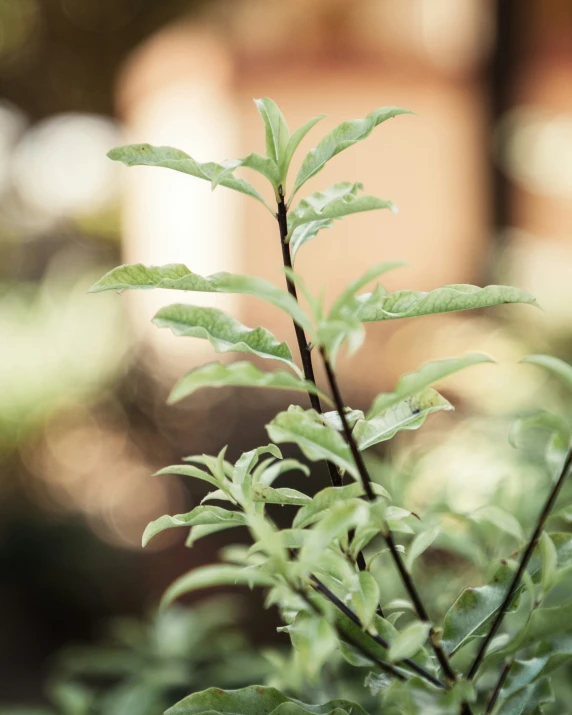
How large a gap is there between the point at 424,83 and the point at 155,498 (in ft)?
7.36

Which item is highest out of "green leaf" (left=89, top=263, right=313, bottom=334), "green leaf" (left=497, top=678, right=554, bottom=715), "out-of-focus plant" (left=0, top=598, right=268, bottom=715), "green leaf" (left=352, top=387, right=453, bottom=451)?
"green leaf" (left=89, top=263, right=313, bottom=334)

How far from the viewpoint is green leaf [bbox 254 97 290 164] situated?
48cm

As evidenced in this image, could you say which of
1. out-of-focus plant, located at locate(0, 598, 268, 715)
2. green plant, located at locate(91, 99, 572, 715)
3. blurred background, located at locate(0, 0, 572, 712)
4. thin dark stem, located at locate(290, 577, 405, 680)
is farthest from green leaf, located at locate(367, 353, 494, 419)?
blurred background, located at locate(0, 0, 572, 712)

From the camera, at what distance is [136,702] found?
92cm

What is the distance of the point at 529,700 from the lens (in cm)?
48

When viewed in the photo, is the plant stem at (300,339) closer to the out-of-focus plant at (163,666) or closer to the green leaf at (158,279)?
the green leaf at (158,279)

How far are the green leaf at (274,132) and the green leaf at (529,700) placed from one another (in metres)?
0.37

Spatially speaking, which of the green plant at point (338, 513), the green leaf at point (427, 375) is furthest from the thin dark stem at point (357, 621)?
the green leaf at point (427, 375)

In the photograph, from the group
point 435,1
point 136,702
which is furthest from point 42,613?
point 435,1

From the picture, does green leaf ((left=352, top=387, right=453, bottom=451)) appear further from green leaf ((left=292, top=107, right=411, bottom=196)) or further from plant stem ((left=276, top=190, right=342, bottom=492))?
green leaf ((left=292, top=107, right=411, bottom=196))

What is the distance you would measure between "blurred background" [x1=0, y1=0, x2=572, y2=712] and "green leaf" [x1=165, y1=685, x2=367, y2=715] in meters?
1.50

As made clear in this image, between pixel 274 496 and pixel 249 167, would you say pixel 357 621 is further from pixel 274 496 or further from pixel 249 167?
pixel 249 167

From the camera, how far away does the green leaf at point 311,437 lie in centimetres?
39

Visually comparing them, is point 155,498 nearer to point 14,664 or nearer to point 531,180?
point 14,664
